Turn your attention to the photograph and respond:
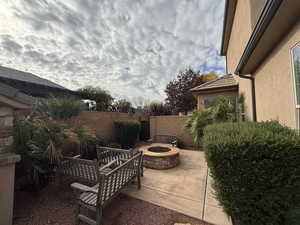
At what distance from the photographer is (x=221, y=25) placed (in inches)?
326

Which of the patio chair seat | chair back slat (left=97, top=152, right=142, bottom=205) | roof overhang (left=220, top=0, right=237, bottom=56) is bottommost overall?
the patio chair seat

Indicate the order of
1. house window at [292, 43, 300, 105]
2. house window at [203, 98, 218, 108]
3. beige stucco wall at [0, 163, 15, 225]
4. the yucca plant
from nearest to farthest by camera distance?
1. house window at [292, 43, 300, 105]
2. beige stucco wall at [0, 163, 15, 225]
3. the yucca plant
4. house window at [203, 98, 218, 108]

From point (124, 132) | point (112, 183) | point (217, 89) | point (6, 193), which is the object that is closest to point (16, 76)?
point (124, 132)

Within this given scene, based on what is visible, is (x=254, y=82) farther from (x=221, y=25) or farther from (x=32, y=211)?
(x=32, y=211)

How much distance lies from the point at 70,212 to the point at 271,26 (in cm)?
625

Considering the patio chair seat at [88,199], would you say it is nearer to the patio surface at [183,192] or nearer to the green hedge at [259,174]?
the patio surface at [183,192]

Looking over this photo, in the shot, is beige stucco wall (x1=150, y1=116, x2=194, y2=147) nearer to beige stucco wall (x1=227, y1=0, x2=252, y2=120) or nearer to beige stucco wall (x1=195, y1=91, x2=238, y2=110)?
beige stucco wall (x1=195, y1=91, x2=238, y2=110)

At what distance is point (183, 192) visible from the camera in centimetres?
378

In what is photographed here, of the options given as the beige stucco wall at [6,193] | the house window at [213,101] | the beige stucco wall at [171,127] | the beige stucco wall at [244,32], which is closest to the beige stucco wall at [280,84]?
the beige stucco wall at [244,32]

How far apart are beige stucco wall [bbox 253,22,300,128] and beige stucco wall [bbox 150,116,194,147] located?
21.5ft

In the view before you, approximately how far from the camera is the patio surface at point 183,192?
295 cm

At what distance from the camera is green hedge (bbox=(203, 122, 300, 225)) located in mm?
1818

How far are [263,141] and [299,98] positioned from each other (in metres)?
1.46

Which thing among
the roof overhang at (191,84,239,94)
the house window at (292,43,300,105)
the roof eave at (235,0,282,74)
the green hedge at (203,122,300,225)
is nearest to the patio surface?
the green hedge at (203,122,300,225)
